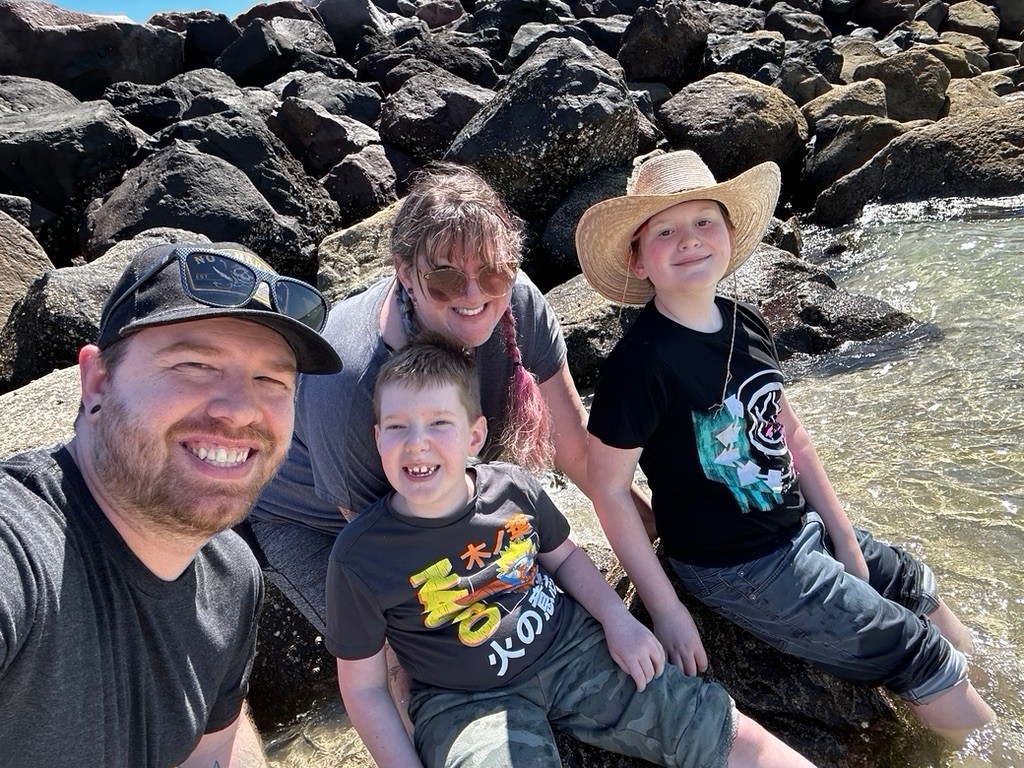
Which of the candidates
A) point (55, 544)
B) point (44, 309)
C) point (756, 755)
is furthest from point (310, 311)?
point (44, 309)

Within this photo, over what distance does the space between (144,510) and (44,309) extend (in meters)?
4.76

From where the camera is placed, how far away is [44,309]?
5.55m

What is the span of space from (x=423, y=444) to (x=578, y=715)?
2.82 feet

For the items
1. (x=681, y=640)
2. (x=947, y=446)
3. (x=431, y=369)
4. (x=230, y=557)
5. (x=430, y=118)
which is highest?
(x=431, y=369)

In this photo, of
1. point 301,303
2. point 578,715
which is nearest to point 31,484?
point 301,303

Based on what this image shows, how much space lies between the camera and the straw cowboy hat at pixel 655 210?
262 cm

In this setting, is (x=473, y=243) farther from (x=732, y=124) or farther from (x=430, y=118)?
(x=430, y=118)

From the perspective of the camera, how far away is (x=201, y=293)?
164 centimetres

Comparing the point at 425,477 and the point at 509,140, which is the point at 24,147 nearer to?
the point at 509,140

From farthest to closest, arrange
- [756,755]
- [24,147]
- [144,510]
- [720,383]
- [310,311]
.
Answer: [24,147] < [720,383] < [756,755] < [310,311] < [144,510]

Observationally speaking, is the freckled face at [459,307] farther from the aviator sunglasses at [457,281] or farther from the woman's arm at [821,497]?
the woman's arm at [821,497]

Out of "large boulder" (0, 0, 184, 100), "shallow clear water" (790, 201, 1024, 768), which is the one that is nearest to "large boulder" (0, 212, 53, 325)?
"shallow clear water" (790, 201, 1024, 768)

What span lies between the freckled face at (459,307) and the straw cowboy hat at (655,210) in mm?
541

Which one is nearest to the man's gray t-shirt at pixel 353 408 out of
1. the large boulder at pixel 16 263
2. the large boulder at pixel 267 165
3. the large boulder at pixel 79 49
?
the large boulder at pixel 16 263
